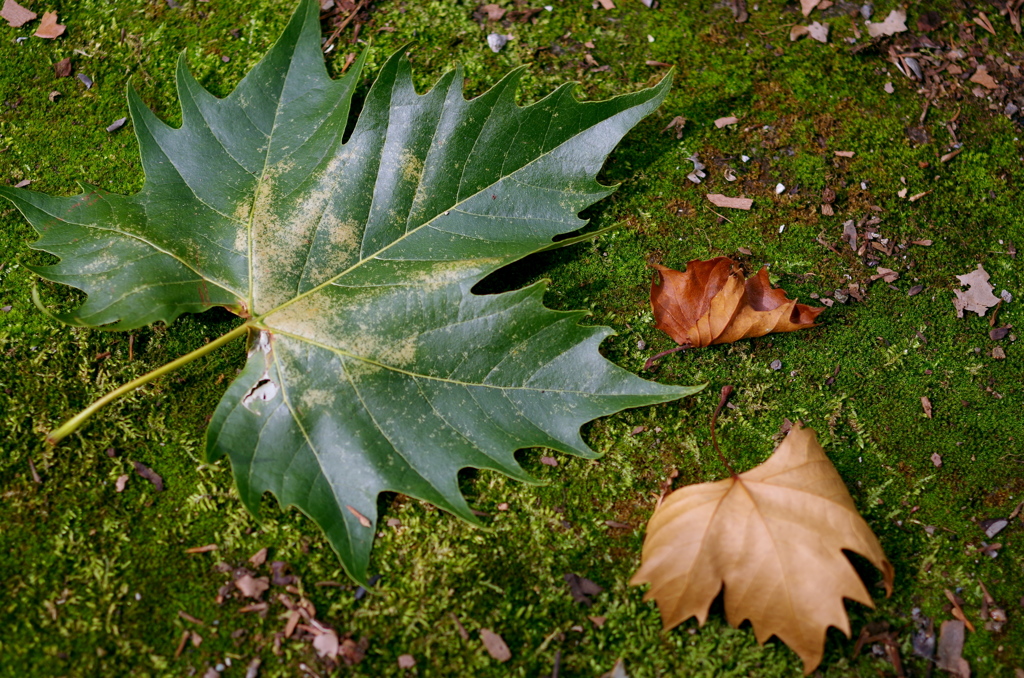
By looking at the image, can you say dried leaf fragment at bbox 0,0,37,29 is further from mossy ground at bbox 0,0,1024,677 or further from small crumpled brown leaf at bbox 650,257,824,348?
small crumpled brown leaf at bbox 650,257,824,348

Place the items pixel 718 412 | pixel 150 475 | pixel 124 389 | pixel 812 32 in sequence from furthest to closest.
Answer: pixel 812 32, pixel 718 412, pixel 150 475, pixel 124 389

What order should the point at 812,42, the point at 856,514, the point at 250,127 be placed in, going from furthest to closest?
the point at 812,42, the point at 250,127, the point at 856,514

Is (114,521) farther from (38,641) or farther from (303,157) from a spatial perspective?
(303,157)

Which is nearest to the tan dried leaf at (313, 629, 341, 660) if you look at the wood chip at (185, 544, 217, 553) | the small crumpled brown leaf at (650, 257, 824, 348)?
the wood chip at (185, 544, 217, 553)

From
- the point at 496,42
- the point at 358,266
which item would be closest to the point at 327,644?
the point at 358,266

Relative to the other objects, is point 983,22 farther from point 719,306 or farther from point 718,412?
point 718,412

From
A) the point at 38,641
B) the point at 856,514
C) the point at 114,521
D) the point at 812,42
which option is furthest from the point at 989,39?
the point at 38,641
